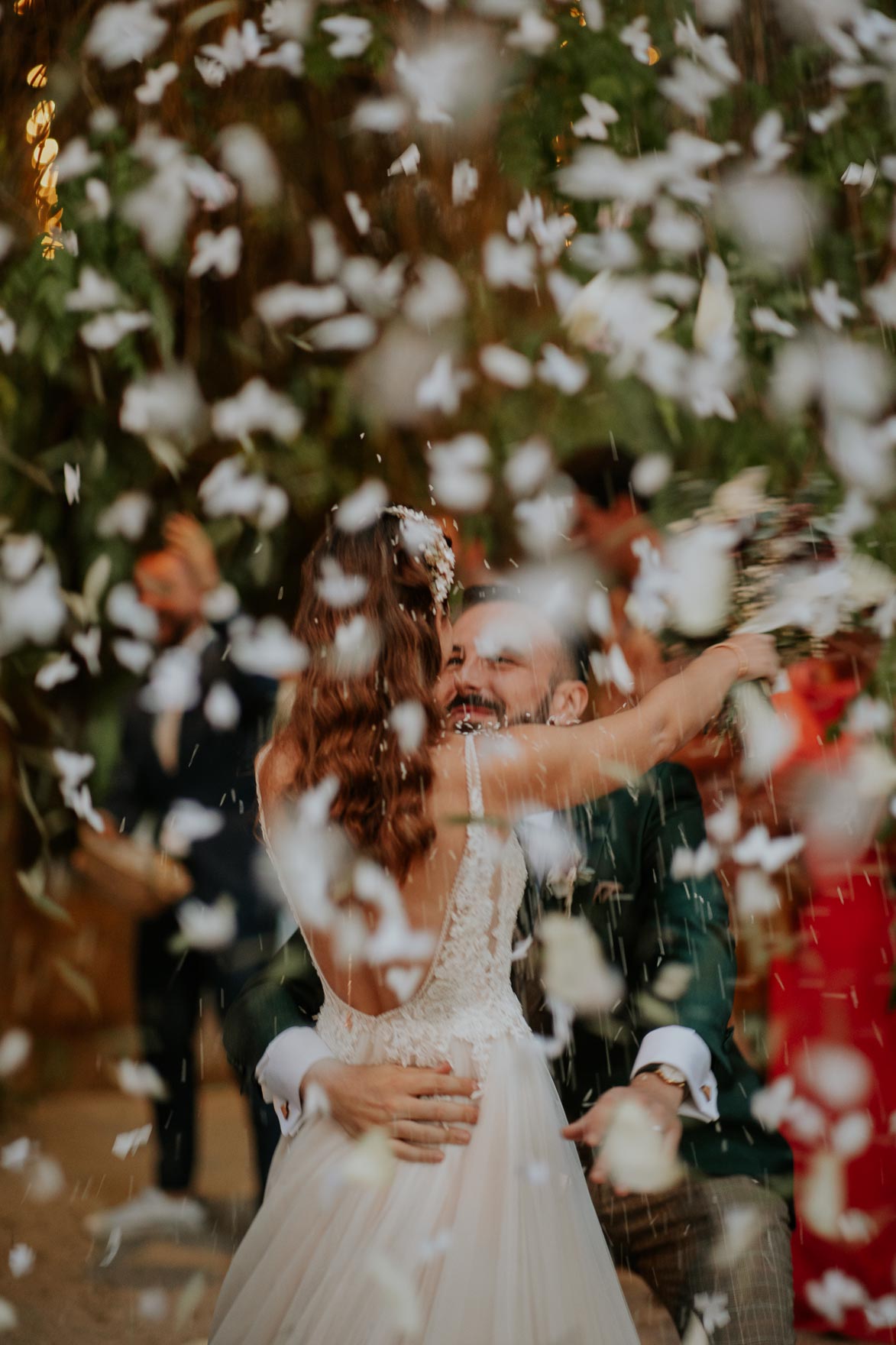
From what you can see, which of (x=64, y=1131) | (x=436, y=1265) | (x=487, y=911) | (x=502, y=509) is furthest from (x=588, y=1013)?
(x=64, y=1131)

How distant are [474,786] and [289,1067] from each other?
1.42 feet

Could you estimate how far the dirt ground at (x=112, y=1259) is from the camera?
84.7 inches

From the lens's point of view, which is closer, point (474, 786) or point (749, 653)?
point (474, 786)

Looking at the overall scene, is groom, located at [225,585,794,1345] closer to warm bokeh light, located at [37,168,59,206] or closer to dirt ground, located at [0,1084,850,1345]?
dirt ground, located at [0,1084,850,1345]

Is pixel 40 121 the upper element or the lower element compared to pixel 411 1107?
upper

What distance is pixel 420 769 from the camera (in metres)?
1.47

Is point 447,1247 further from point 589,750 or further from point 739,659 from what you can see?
point 739,659

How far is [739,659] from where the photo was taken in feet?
5.22

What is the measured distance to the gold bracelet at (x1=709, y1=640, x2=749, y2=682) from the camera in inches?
62.5

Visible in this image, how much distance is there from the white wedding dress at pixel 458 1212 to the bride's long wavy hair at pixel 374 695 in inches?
2.9

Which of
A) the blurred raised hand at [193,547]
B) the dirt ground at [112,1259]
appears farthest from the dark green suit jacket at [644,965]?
the blurred raised hand at [193,547]

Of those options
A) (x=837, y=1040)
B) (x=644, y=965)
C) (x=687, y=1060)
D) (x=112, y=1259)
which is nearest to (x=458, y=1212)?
(x=687, y=1060)

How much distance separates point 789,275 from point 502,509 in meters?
0.64

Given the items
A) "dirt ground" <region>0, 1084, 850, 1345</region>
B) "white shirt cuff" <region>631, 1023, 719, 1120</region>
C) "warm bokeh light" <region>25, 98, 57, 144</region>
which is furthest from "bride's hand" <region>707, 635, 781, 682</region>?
"warm bokeh light" <region>25, 98, 57, 144</region>
